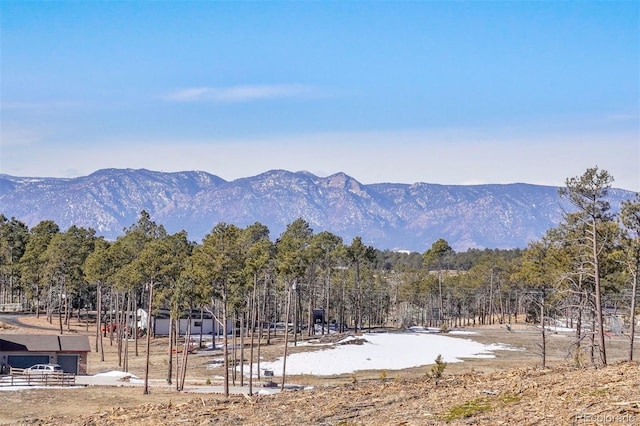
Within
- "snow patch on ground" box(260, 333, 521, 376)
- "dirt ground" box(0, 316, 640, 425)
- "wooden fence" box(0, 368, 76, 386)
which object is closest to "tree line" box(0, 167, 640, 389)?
"snow patch on ground" box(260, 333, 521, 376)

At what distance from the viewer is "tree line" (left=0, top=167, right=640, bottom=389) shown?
1592 inches

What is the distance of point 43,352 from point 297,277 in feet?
79.2

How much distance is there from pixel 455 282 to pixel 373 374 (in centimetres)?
8257

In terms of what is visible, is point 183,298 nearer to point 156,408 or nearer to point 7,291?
point 156,408

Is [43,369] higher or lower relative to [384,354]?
higher

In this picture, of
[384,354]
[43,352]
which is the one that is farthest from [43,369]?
[384,354]

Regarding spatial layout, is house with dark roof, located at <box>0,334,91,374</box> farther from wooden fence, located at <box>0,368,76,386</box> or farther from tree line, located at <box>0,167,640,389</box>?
wooden fence, located at <box>0,368,76,386</box>

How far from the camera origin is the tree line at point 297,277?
133 feet

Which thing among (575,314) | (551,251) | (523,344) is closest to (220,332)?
(523,344)

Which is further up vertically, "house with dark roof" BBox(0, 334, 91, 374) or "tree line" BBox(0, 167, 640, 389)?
"tree line" BBox(0, 167, 640, 389)

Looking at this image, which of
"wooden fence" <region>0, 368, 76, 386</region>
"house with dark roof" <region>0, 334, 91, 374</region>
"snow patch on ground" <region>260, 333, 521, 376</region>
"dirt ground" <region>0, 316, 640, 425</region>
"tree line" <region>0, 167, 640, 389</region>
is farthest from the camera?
"snow patch on ground" <region>260, 333, 521, 376</region>

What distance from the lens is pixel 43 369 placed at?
2450 inches

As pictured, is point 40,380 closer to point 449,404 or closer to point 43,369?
point 43,369

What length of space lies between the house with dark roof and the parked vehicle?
1.84 meters
